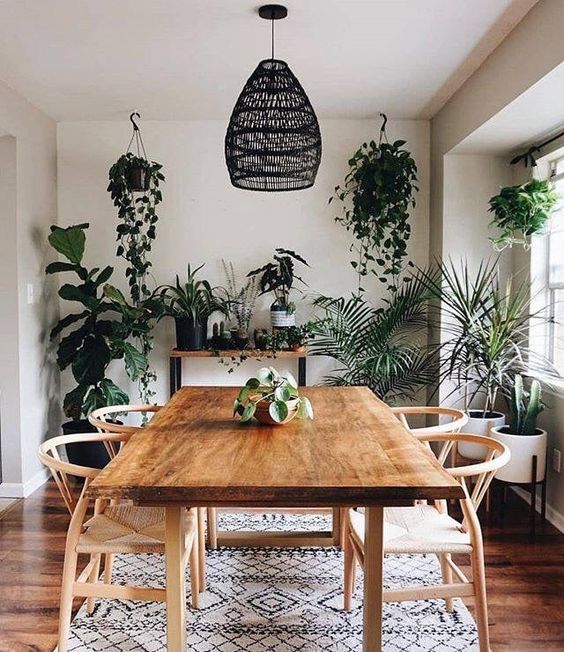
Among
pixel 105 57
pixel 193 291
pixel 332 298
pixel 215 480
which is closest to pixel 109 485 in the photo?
pixel 215 480

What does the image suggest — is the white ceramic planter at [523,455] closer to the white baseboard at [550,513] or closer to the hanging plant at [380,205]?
the white baseboard at [550,513]

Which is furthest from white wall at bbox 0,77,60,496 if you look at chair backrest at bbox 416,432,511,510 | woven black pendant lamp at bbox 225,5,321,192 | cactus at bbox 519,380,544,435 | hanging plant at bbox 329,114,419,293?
cactus at bbox 519,380,544,435

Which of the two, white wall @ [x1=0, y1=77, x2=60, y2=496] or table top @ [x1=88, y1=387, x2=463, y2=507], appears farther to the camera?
white wall @ [x1=0, y1=77, x2=60, y2=496]

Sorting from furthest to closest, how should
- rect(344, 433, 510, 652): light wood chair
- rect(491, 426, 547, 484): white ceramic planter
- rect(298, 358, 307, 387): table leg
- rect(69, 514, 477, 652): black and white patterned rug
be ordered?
1. rect(298, 358, 307, 387): table leg
2. rect(491, 426, 547, 484): white ceramic planter
3. rect(69, 514, 477, 652): black and white patterned rug
4. rect(344, 433, 510, 652): light wood chair

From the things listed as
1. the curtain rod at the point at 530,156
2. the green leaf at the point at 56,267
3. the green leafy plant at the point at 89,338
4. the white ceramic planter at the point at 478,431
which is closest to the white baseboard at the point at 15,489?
the green leafy plant at the point at 89,338

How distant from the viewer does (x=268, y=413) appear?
2545 millimetres

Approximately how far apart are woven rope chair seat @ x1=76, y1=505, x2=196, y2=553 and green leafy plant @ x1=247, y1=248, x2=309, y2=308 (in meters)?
2.29

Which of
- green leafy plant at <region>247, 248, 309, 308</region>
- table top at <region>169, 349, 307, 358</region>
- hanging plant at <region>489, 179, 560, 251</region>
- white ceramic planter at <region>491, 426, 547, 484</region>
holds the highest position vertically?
hanging plant at <region>489, 179, 560, 251</region>

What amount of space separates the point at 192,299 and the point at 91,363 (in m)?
0.77

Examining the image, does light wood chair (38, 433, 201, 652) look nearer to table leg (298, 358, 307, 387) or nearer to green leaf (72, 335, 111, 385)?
green leaf (72, 335, 111, 385)

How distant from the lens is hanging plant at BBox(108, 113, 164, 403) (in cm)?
442

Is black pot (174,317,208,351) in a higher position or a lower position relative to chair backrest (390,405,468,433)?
higher

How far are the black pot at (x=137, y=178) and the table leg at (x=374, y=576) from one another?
304 centimetres

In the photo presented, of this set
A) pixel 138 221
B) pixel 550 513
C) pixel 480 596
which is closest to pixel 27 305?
pixel 138 221
